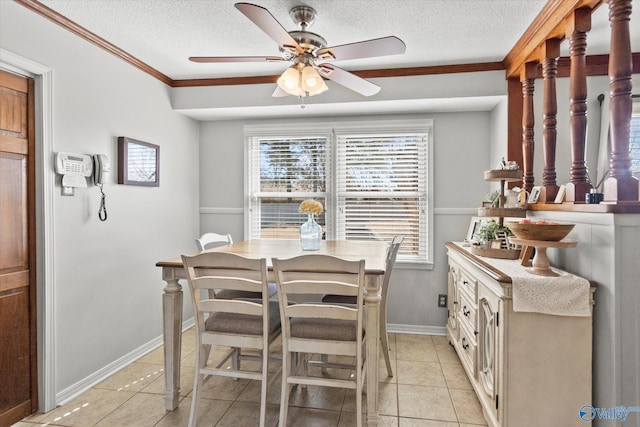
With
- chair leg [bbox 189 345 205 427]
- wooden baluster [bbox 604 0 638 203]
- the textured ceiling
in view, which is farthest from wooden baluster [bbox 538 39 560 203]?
chair leg [bbox 189 345 205 427]

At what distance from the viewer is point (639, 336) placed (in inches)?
62.1

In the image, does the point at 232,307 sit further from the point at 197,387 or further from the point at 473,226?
the point at 473,226

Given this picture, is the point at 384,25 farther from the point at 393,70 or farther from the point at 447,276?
the point at 447,276

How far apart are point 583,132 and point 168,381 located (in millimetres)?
2811

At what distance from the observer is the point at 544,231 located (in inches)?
69.7

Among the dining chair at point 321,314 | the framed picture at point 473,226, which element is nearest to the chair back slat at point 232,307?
the dining chair at point 321,314

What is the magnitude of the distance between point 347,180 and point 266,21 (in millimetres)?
2195

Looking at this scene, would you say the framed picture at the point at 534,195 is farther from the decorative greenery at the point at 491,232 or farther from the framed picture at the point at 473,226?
the framed picture at the point at 473,226

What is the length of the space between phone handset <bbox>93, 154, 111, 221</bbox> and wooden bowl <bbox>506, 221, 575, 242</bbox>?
2.68m

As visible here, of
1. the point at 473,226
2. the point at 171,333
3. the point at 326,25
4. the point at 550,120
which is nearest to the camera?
the point at 171,333

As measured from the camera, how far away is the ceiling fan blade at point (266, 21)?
162 centimetres

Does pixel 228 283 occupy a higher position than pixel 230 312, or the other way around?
pixel 228 283

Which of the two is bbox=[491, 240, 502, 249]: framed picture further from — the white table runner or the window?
the window

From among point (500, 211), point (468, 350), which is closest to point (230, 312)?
point (468, 350)
